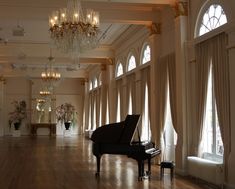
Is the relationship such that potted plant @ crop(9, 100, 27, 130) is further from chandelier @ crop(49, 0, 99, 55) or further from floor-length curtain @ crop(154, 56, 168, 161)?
chandelier @ crop(49, 0, 99, 55)

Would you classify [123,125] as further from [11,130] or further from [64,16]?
[11,130]

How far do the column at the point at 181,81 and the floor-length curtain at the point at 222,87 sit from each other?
1.42 m

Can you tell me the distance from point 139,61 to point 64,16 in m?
6.33

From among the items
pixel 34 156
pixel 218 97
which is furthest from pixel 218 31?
pixel 34 156

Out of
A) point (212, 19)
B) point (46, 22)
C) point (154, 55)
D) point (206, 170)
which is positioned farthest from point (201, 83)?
point (46, 22)

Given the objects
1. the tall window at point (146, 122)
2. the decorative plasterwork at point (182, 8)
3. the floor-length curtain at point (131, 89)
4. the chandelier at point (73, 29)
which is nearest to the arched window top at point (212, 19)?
the decorative plasterwork at point (182, 8)

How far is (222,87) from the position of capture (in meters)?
7.31

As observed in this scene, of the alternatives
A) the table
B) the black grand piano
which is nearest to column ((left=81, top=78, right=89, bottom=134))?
the table

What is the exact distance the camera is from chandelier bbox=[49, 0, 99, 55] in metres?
6.96

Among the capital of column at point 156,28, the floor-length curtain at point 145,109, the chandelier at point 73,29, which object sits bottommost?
the floor-length curtain at point 145,109

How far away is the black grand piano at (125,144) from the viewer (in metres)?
8.45

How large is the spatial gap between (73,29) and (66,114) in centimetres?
2110

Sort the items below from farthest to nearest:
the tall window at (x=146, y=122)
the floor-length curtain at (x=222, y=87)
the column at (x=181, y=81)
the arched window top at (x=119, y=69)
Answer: the arched window top at (x=119, y=69) → the tall window at (x=146, y=122) → the column at (x=181, y=81) → the floor-length curtain at (x=222, y=87)

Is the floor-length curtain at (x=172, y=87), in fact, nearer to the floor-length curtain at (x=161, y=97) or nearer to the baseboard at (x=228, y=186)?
the floor-length curtain at (x=161, y=97)
